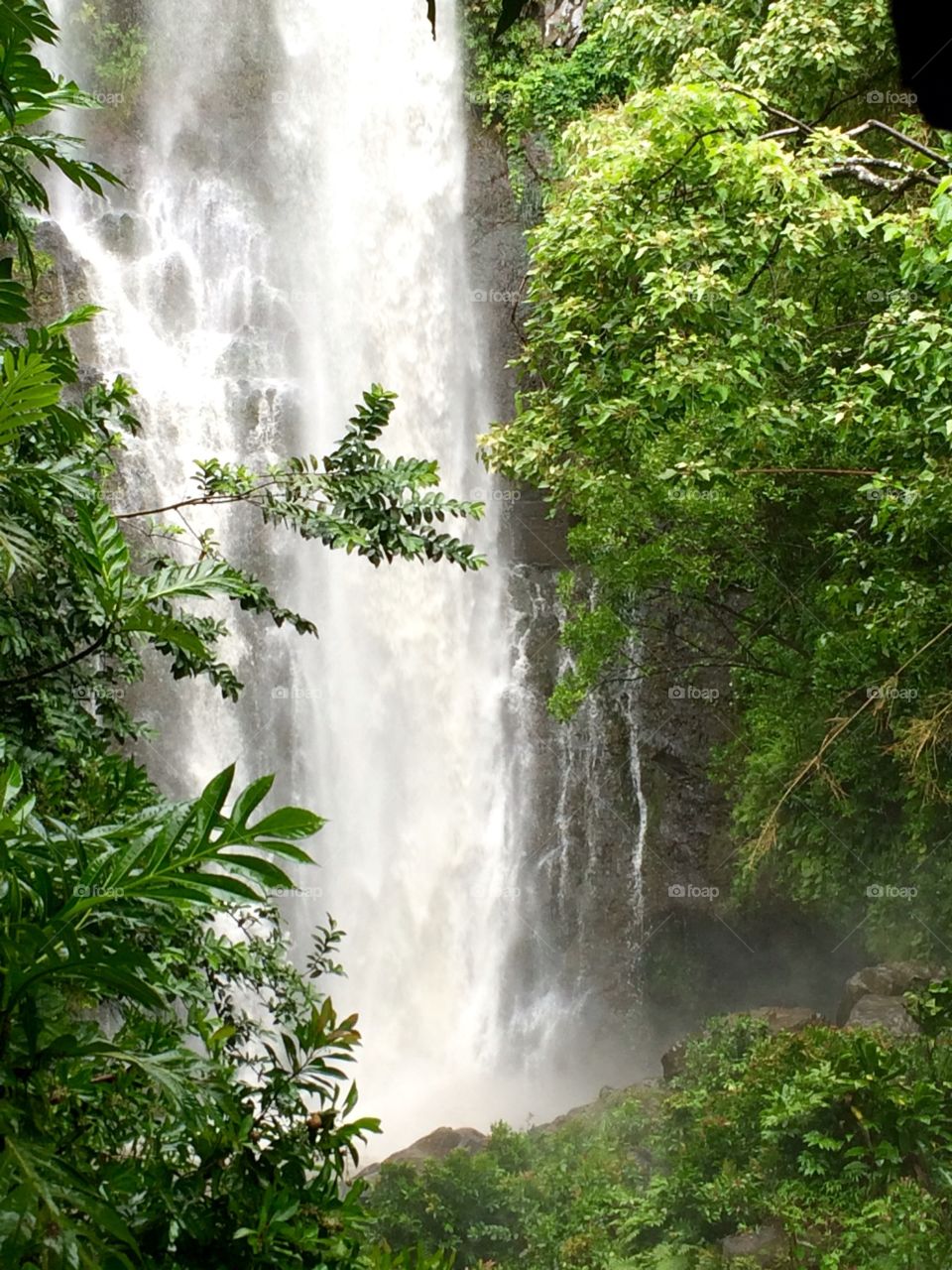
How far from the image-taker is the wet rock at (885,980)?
726 cm

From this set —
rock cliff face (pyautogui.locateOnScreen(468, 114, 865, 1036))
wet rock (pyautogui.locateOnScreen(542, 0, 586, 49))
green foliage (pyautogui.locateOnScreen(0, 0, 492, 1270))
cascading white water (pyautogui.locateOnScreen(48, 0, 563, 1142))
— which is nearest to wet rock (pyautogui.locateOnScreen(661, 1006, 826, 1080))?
rock cliff face (pyautogui.locateOnScreen(468, 114, 865, 1036))

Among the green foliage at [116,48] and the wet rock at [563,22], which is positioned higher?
the green foliage at [116,48]

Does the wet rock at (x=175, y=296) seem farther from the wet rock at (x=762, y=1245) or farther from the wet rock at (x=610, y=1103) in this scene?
the wet rock at (x=762, y=1245)

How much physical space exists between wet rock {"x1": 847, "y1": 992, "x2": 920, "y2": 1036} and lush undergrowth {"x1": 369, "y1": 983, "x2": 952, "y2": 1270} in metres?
0.22

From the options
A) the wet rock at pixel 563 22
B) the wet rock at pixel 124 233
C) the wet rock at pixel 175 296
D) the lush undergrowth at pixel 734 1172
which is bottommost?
the lush undergrowth at pixel 734 1172

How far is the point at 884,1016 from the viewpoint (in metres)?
6.95

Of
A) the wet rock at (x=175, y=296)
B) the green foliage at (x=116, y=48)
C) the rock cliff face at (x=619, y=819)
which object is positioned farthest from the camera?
the green foliage at (x=116, y=48)

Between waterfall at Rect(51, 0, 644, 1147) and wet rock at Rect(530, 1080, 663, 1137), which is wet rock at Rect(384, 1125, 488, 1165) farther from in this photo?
waterfall at Rect(51, 0, 644, 1147)

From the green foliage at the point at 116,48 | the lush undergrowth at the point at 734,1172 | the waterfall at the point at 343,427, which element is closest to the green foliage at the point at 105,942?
the lush undergrowth at the point at 734,1172

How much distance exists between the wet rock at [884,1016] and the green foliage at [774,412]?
30.0 inches

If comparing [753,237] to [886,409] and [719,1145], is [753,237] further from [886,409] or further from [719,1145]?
[719,1145]

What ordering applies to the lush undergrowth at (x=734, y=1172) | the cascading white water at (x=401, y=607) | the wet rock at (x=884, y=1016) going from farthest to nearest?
the cascading white water at (x=401, y=607) → the wet rock at (x=884, y=1016) → the lush undergrowth at (x=734, y=1172)

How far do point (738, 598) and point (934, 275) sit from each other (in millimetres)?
4516

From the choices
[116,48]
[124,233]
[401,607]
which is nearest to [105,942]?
[401,607]
